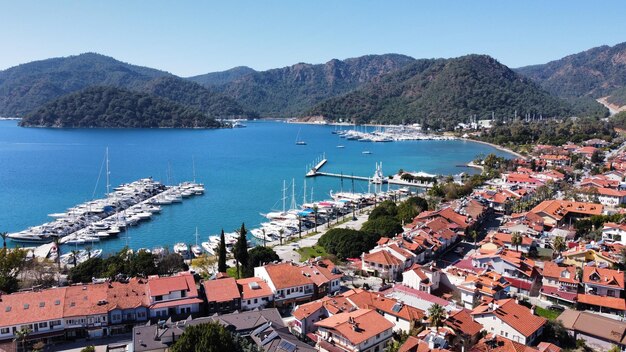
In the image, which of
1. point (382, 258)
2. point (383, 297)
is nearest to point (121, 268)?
point (383, 297)

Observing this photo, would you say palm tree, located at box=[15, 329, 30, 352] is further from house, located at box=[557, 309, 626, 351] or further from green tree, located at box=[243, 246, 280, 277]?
house, located at box=[557, 309, 626, 351]

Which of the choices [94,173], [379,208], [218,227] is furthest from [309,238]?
[94,173]

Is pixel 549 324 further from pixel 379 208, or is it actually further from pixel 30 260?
pixel 30 260

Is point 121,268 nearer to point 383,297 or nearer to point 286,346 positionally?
point 286,346

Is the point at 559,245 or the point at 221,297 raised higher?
the point at 221,297

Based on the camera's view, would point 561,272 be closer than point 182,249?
Yes

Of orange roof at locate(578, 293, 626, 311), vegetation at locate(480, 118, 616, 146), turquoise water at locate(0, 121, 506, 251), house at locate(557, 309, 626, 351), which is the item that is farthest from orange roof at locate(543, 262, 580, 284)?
vegetation at locate(480, 118, 616, 146)

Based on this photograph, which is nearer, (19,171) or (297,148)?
(19,171)
